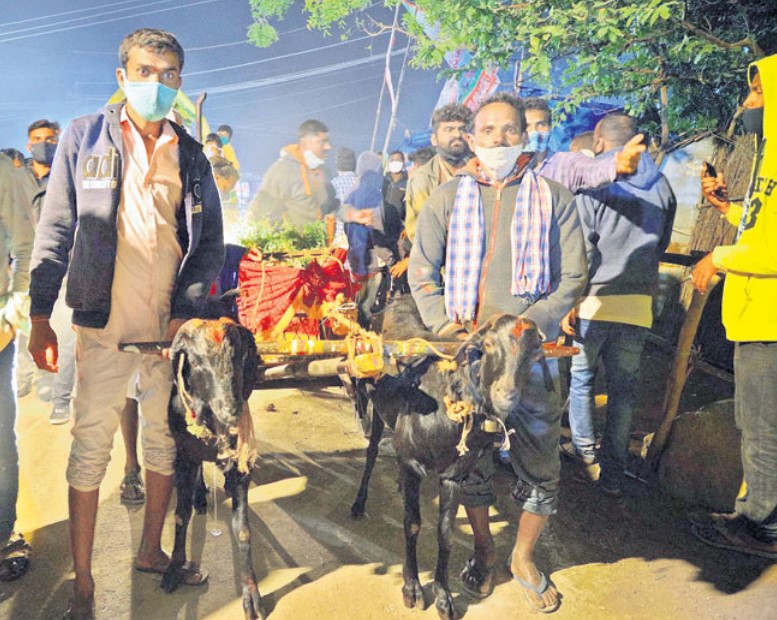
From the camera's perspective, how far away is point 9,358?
3068mm

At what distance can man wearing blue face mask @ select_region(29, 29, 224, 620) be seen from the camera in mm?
2521

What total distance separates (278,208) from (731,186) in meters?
6.21

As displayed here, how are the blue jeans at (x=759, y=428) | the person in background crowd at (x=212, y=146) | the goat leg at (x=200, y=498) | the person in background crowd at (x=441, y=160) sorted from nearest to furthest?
the blue jeans at (x=759, y=428) < the goat leg at (x=200, y=498) < the person in background crowd at (x=441, y=160) < the person in background crowd at (x=212, y=146)

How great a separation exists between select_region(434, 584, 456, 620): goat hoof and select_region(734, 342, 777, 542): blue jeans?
7.20 ft

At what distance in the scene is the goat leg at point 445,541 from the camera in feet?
9.25

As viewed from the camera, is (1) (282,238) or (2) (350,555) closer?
(2) (350,555)

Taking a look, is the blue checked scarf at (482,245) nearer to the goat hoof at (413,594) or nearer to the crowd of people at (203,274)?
the crowd of people at (203,274)

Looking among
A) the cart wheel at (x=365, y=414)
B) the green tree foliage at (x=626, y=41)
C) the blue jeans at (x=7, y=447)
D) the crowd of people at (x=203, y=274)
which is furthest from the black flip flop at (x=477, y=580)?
the green tree foliage at (x=626, y=41)

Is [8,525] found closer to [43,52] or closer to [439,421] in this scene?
[439,421]

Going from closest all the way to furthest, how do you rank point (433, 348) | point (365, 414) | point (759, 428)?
point (433, 348) → point (759, 428) → point (365, 414)

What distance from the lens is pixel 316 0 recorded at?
757cm

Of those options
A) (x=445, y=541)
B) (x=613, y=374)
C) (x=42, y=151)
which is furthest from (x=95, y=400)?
(x=42, y=151)

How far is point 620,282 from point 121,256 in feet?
11.7

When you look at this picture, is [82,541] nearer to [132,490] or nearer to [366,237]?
[132,490]
